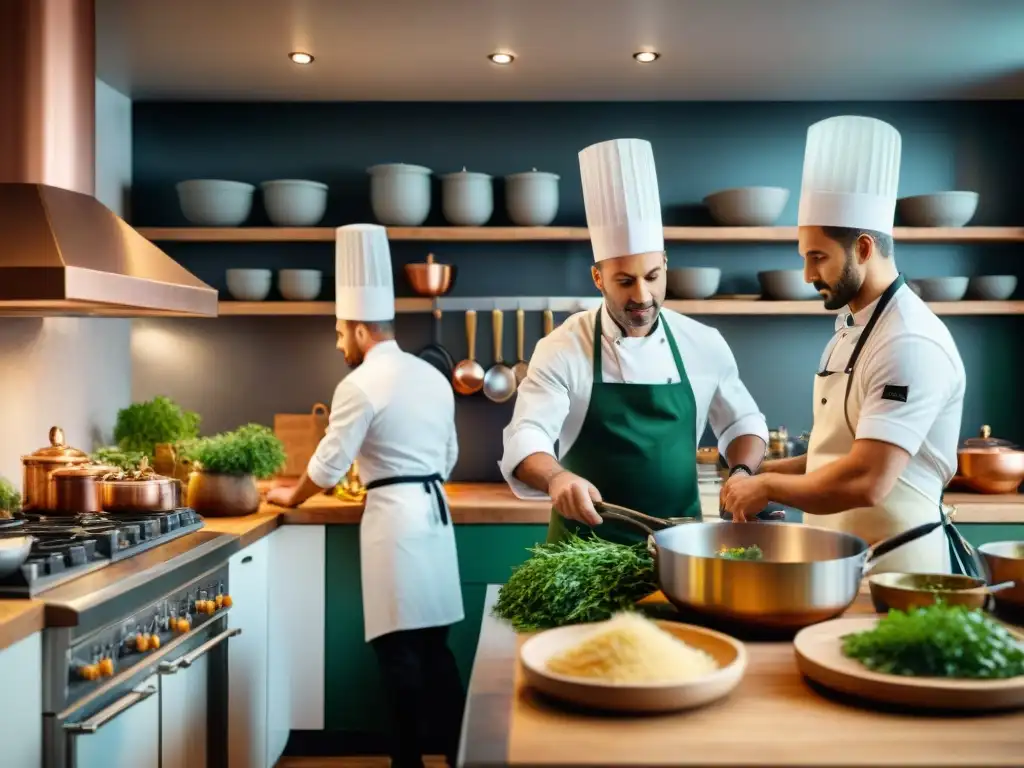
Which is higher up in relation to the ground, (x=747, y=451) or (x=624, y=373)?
(x=624, y=373)

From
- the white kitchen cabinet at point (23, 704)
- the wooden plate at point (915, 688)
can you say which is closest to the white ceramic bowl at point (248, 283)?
the white kitchen cabinet at point (23, 704)

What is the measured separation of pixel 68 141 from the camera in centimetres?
259

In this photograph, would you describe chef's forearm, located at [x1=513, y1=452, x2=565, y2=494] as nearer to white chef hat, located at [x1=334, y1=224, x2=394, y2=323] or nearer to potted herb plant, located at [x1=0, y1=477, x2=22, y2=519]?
potted herb plant, located at [x1=0, y1=477, x2=22, y2=519]

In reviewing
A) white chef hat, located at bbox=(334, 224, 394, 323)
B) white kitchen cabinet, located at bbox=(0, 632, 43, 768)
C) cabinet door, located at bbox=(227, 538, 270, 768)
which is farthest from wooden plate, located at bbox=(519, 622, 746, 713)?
white chef hat, located at bbox=(334, 224, 394, 323)

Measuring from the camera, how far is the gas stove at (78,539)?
6.29 ft

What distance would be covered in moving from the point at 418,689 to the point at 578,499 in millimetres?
1720

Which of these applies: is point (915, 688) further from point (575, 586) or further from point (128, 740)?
point (128, 740)

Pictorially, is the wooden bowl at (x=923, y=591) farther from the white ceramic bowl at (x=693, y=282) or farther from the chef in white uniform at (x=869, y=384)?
the white ceramic bowl at (x=693, y=282)

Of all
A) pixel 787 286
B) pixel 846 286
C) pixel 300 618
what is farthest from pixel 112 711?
pixel 787 286

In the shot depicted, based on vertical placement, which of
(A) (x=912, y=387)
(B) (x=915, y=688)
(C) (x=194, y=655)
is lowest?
(C) (x=194, y=655)

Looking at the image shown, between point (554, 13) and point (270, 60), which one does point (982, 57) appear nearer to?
point (554, 13)

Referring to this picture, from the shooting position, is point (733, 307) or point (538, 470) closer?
point (538, 470)

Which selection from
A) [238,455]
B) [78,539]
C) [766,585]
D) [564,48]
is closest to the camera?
[766,585]

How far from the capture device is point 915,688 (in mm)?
1153
